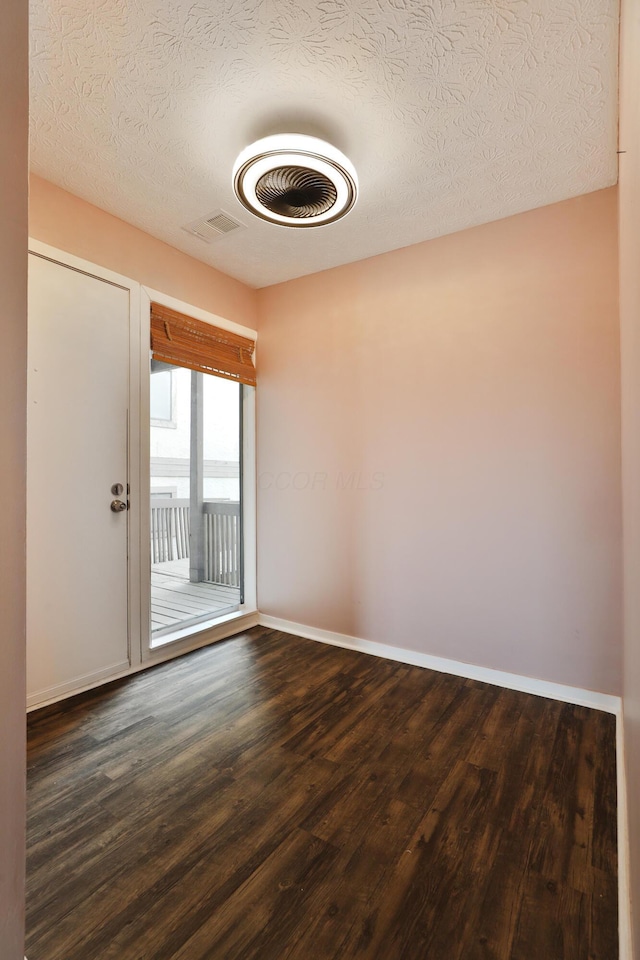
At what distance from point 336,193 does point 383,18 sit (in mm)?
624

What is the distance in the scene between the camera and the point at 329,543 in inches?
123

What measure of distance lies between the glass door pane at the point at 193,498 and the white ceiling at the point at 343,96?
117 centimetres

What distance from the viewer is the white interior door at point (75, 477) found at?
2178 mm

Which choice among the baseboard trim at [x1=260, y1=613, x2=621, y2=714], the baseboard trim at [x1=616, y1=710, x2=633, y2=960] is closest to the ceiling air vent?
the baseboard trim at [x1=260, y1=613, x2=621, y2=714]

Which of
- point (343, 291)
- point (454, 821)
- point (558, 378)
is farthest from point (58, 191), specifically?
point (454, 821)

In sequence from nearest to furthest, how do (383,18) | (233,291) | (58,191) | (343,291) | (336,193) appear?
(383,18) → (336,193) → (58,191) → (343,291) → (233,291)

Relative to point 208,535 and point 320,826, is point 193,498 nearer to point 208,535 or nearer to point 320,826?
point 208,535

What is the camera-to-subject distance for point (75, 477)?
233 cm

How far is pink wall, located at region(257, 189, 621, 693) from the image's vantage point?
2.21 m

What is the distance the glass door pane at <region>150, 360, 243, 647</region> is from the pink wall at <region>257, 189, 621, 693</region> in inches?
12.4

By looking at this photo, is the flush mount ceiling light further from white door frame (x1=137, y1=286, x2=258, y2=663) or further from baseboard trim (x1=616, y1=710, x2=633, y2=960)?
baseboard trim (x1=616, y1=710, x2=633, y2=960)

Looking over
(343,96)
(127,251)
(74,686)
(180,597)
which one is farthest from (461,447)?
(74,686)

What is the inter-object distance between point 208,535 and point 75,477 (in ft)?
3.79

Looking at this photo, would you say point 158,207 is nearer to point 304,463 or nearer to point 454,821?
point 304,463
